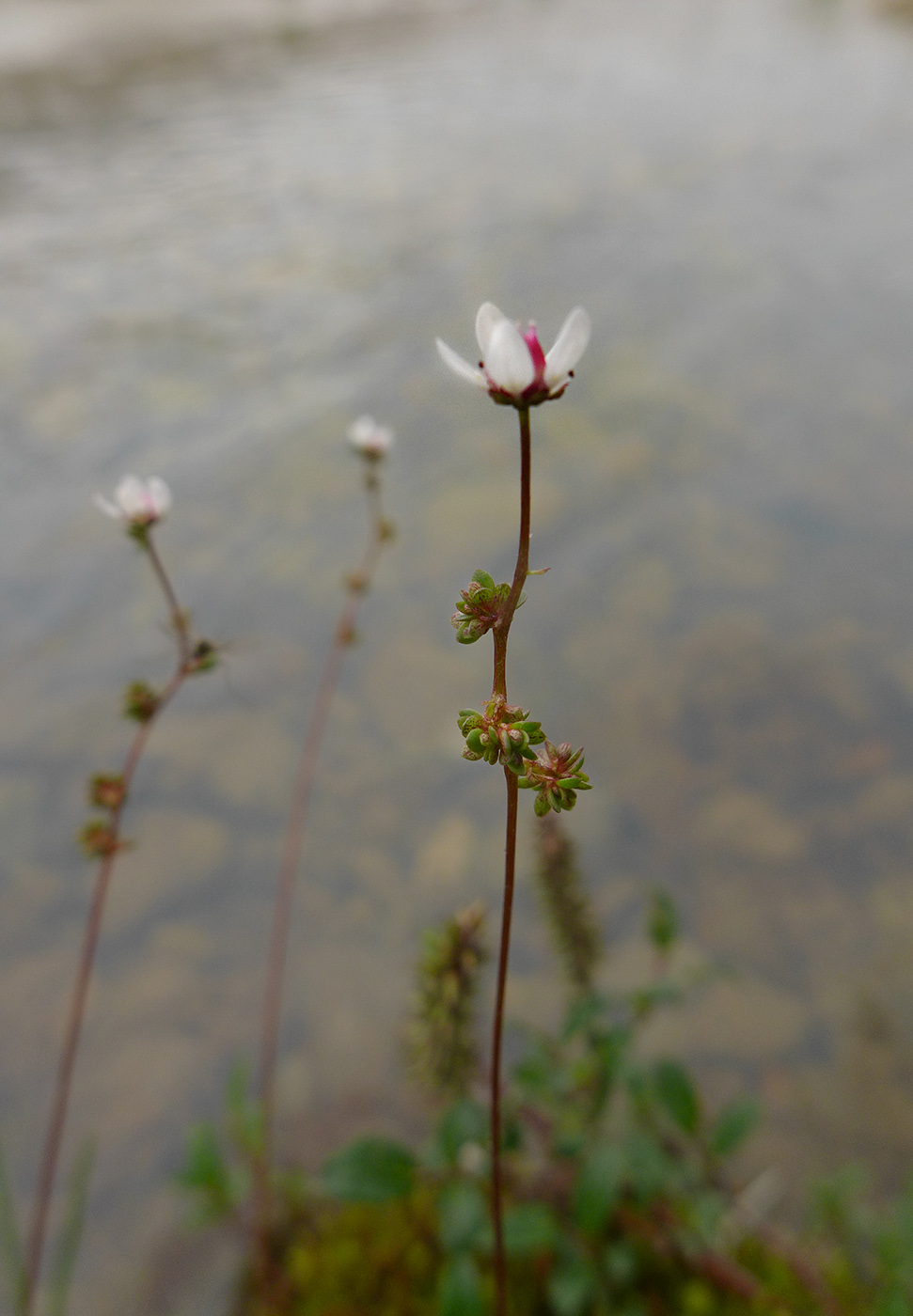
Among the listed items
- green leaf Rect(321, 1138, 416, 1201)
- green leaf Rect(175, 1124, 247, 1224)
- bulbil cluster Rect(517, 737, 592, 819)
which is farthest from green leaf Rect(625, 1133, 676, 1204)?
bulbil cluster Rect(517, 737, 592, 819)

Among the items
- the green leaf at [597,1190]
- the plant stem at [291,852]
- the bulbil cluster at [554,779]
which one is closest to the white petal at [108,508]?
the plant stem at [291,852]

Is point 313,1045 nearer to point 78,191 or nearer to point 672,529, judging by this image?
point 672,529

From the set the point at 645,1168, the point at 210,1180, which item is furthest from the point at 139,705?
the point at 645,1168

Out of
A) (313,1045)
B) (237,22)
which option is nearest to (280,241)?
(313,1045)

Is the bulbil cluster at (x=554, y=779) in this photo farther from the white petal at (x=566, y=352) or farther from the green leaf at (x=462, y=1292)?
the green leaf at (x=462, y=1292)

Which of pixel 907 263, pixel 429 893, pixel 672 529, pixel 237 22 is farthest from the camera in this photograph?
pixel 237 22

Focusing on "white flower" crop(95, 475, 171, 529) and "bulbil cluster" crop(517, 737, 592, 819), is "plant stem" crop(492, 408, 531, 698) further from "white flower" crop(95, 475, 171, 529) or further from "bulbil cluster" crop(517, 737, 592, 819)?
"white flower" crop(95, 475, 171, 529)
